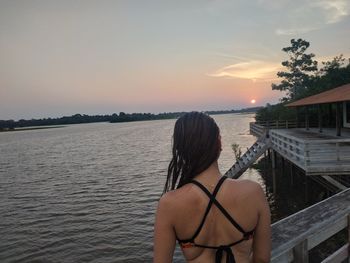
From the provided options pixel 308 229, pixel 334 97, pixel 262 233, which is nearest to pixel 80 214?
pixel 334 97

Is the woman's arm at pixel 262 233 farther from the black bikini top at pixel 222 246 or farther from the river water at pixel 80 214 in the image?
the river water at pixel 80 214

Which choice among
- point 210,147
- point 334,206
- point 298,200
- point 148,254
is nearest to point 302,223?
point 334,206

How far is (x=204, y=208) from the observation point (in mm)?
1782

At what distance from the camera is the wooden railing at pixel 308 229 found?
2.67 metres

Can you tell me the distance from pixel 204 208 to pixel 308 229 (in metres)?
1.60

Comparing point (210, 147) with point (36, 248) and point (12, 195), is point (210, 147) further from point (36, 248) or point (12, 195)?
point (12, 195)

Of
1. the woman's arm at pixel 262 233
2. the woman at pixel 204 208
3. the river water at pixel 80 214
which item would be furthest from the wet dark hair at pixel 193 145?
the river water at pixel 80 214

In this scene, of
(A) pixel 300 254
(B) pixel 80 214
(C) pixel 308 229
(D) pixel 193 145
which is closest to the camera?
(D) pixel 193 145

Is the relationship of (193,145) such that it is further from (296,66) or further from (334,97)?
(296,66)

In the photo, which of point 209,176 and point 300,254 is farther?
point 300,254

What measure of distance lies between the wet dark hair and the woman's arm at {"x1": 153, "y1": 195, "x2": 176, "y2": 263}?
170 mm

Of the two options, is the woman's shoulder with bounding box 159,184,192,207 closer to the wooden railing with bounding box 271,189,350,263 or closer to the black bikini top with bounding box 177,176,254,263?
the black bikini top with bounding box 177,176,254,263

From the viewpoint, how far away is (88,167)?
38.8 m

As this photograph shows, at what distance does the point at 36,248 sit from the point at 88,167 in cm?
2411
